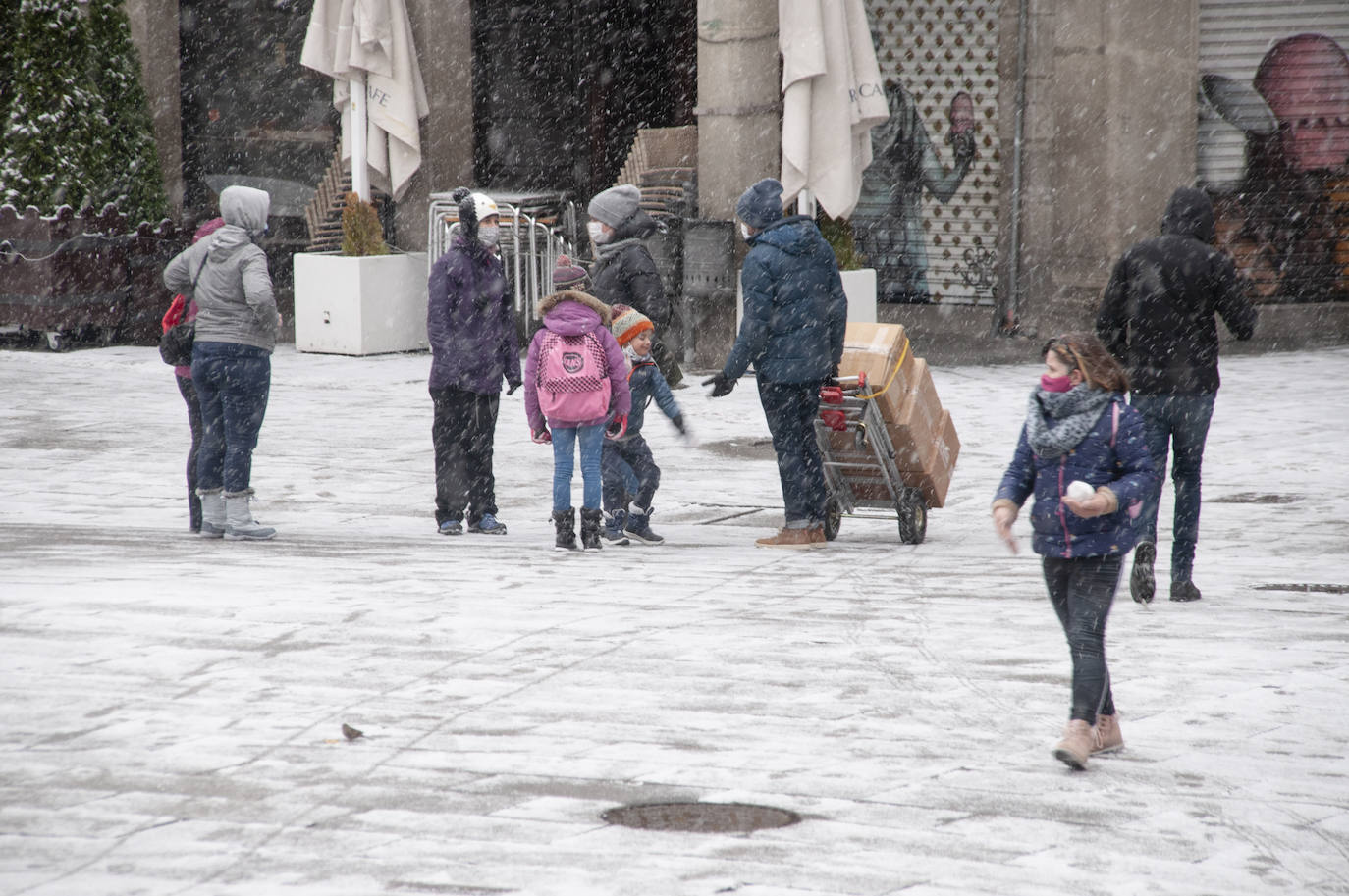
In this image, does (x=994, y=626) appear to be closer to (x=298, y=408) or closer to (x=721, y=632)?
(x=721, y=632)

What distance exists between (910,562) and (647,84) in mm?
14109

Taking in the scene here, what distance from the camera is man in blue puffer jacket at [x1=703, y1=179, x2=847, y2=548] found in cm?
881

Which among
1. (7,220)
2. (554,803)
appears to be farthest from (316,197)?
(554,803)

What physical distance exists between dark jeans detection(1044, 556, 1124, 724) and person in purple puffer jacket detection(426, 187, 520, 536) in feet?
14.5

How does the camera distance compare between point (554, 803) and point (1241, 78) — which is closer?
point (554, 803)

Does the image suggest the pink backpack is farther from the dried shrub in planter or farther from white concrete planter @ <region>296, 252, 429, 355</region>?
the dried shrub in planter

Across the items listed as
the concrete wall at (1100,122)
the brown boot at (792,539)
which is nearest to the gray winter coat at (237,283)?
the brown boot at (792,539)

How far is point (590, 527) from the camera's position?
888 cm

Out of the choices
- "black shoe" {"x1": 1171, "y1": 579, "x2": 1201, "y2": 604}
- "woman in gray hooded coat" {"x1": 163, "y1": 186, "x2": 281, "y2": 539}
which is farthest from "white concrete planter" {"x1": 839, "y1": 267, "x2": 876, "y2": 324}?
"black shoe" {"x1": 1171, "y1": 579, "x2": 1201, "y2": 604}

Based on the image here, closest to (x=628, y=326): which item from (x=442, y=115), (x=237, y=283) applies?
(x=237, y=283)

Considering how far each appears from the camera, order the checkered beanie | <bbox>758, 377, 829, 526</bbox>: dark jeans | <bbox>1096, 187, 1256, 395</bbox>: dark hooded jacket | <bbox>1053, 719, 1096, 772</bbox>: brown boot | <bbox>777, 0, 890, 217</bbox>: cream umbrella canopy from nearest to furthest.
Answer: <bbox>1053, 719, 1096, 772</bbox>: brown boot < <bbox>1096, 187, 1256, 395</bbox>: dark hooded jacket < <bbox>758, 377, 829, 526</bbox>: dark jeans < the checkered beanie < <bbox>777, 0, 890, 217</bbox>: cream umbrella canopy

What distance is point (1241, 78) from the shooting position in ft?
55.1

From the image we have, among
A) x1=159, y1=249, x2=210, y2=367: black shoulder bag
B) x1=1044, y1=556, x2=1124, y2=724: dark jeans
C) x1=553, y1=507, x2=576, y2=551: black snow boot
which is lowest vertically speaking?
x1=553, y1=507, x2=576, y2=551: black snow boot

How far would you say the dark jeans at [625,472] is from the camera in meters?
9.20
